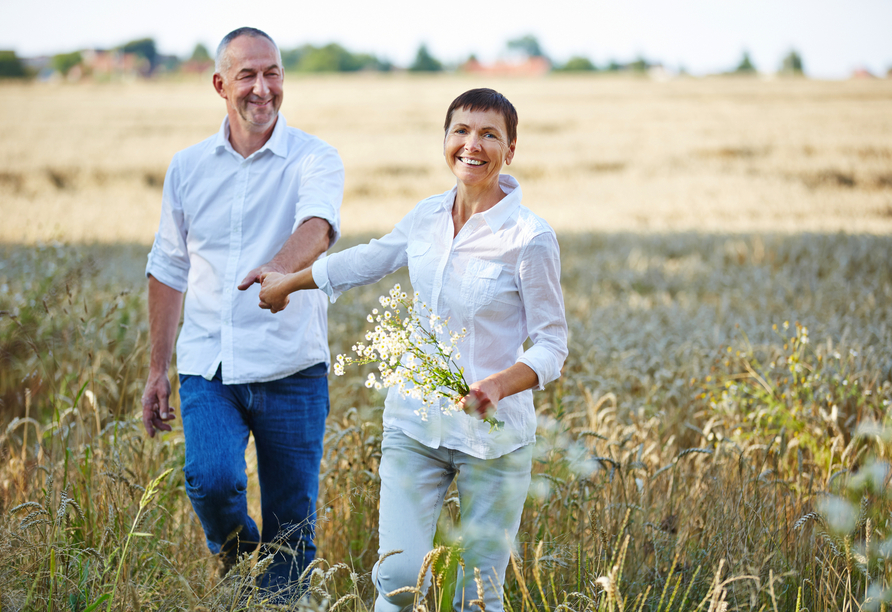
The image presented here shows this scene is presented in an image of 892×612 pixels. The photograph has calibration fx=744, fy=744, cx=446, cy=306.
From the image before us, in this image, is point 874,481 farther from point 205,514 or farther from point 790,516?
point 205,514

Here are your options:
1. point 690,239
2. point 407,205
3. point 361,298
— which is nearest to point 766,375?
point 361,298

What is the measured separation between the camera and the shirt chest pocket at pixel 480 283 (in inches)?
93.5

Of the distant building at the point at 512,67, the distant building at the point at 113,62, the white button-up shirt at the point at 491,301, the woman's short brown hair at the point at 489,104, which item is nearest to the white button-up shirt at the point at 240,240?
the white button-up shirt at the point at 491,301

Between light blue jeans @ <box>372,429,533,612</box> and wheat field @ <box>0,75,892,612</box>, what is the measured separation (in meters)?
0.09

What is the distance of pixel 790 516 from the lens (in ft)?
10.6

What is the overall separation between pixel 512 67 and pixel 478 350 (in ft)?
291

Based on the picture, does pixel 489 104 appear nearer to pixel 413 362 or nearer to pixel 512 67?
pixel 413 362

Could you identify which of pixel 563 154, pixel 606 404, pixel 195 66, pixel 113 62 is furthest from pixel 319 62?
pixel 606 404

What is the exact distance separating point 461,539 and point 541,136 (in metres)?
28.6

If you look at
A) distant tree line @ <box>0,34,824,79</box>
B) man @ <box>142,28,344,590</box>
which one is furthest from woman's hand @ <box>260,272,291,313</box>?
distant tree line @ <box>0,34,824,79</box>

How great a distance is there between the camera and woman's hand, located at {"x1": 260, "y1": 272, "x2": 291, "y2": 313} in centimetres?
267

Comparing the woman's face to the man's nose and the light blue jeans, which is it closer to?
the light blue jeans

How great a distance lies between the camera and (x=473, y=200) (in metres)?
2.53

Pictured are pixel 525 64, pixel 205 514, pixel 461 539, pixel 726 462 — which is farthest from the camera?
pixel 525 64
